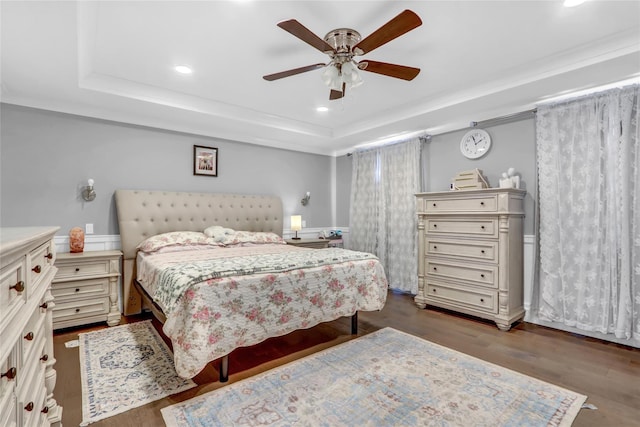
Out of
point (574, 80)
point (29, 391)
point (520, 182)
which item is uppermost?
point (574, 80)

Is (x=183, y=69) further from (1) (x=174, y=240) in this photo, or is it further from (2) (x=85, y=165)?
(1) (x=174, y=240)

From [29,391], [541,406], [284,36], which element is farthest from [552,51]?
[29,391]

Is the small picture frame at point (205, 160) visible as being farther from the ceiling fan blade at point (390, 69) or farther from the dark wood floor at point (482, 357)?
the ceiling fan blade at point (390, 69)

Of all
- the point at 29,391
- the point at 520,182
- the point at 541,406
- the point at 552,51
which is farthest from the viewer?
the point at 520,182

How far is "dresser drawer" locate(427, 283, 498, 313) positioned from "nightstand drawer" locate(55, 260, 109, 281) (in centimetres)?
375

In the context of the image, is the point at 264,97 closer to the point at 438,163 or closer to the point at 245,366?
the point at 438,163

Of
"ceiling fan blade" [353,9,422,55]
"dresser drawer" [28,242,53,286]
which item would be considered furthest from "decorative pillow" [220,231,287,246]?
"ceiling fan blade" [353,9,422,55]

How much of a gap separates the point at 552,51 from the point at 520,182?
1.43m

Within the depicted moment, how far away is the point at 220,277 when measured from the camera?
2.14m

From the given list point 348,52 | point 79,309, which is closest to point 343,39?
point 348,52

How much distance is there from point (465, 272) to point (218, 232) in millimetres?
3047

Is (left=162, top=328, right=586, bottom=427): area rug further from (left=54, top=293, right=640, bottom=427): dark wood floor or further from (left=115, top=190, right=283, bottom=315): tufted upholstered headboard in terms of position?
(left=115, top=190, right=283, bottom=315): tufted upholstered headboard

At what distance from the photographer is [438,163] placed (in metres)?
4.37

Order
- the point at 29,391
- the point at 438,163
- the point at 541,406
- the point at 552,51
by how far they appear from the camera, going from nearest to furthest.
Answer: the point at 29,391
the point at 541,406
the point at 552,51
the point at 438,163
